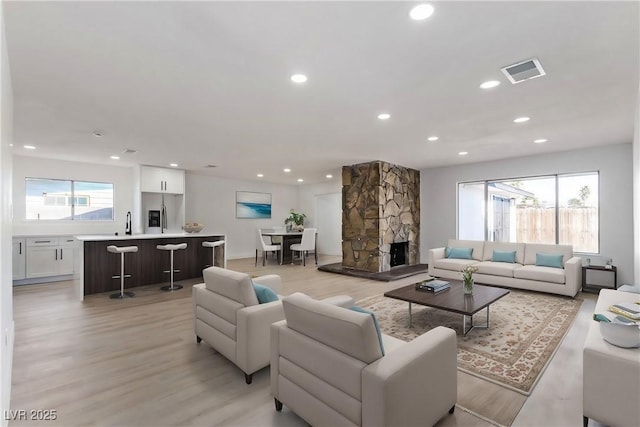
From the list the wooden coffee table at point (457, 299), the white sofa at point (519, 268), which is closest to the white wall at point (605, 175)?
the white sofa at point (519, 268)

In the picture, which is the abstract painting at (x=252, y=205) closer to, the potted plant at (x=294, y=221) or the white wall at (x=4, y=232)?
the potted plant at (x=294, y=221)

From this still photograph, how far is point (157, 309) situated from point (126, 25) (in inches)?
139

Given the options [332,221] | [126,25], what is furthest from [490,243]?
[126,25]

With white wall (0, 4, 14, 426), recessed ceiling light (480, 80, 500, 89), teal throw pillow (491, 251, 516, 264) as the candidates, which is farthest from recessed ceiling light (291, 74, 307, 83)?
teal throw pillow (491, 251, 516, 264)

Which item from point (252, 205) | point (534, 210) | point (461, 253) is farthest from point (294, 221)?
point (534, 210)

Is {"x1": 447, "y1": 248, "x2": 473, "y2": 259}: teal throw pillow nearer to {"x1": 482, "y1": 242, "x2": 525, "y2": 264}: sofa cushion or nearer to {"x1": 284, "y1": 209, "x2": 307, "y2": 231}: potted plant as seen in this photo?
{"x1": 482, "y1": 242, "x2": 525, "y2": 264}: sofa cushion

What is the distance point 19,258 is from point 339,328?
276 inches

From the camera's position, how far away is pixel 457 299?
3500 millimetres

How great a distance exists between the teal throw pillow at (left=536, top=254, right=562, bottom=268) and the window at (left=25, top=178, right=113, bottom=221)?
8930 mm

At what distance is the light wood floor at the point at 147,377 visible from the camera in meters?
2.01

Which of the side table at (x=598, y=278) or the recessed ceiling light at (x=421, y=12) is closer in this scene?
the recessed ceiling light at (x=421, y=12)

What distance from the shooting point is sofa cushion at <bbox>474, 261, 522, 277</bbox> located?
17.7 feet

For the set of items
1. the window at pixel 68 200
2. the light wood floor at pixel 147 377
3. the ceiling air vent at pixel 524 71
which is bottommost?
the light wood floor at pixel 147 377

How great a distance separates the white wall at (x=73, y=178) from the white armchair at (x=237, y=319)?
216 inches
